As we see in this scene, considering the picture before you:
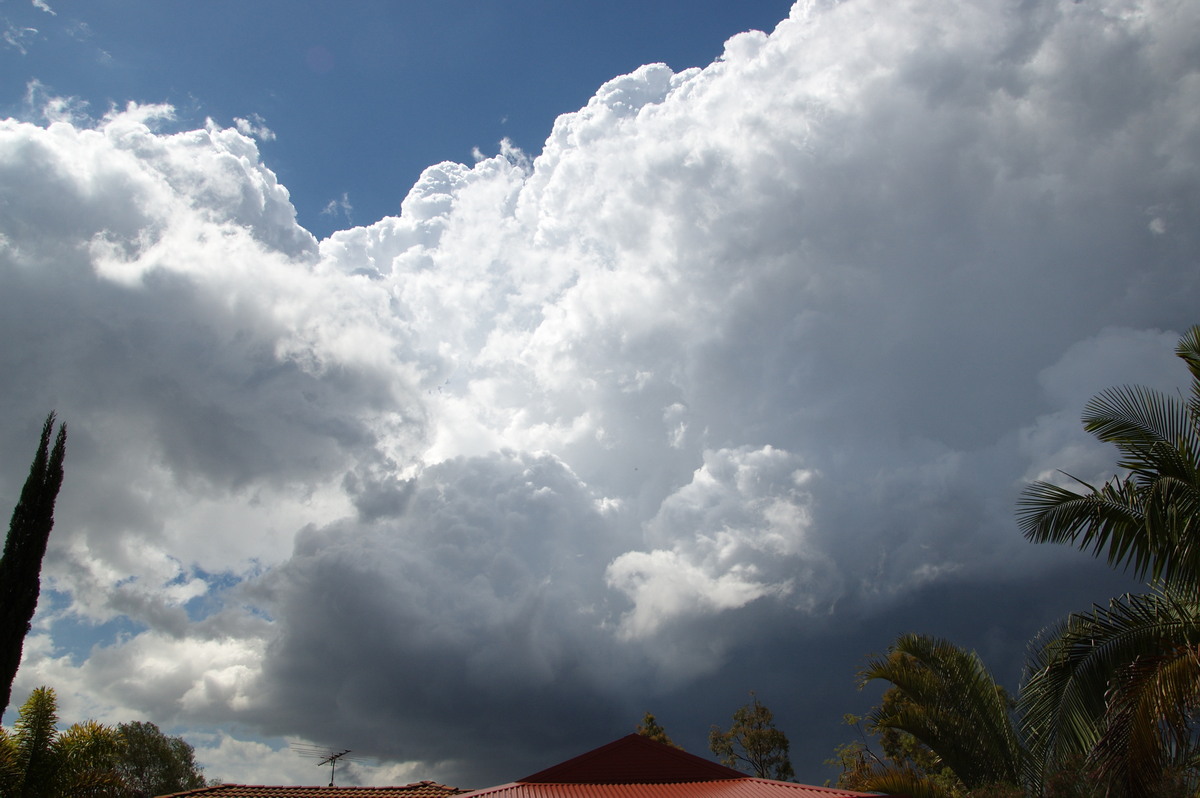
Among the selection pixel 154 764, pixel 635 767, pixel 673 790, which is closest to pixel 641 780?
→ pixel 635 767

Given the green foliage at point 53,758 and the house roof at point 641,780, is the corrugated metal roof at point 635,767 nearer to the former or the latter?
the house roof at point 641,780

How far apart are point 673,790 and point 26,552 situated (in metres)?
21.0

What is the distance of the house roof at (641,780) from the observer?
1864 cm

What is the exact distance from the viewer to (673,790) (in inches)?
765

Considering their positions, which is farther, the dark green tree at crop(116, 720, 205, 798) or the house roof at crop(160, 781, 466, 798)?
the dark green tree at crop(116, 720, 205, 798)

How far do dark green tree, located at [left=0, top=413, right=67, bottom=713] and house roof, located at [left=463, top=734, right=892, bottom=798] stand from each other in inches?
590

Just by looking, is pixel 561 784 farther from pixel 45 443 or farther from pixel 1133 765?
pixel 45 443

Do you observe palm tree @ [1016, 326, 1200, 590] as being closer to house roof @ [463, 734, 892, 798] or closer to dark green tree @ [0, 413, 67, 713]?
house roof @ [463, 734, 892, 798]

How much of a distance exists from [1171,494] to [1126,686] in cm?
255

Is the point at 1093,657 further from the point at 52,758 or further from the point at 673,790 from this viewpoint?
the point at 52,758

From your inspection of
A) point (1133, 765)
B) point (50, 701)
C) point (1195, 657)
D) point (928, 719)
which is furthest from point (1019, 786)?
point (50, 701)

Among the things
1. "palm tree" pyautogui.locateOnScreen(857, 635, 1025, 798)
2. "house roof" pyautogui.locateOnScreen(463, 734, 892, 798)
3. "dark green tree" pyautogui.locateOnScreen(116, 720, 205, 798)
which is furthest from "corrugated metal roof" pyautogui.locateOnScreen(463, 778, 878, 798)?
"dark green tree" pyautogui.locateOnScreen(116, 720, 205, 798)

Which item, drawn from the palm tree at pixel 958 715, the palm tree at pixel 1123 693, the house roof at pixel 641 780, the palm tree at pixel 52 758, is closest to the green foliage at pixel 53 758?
the palm tree at pixel 52 758

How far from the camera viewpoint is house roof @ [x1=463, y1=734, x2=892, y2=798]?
18641 mm
